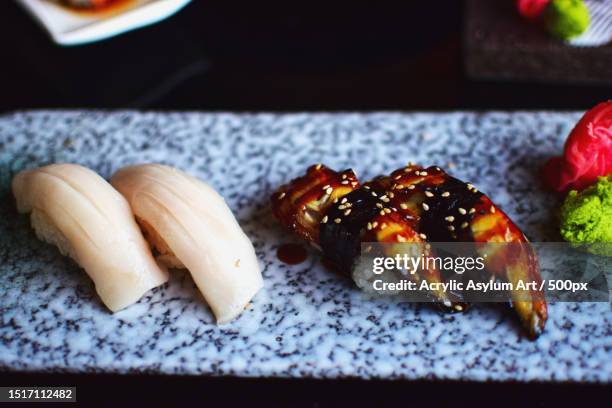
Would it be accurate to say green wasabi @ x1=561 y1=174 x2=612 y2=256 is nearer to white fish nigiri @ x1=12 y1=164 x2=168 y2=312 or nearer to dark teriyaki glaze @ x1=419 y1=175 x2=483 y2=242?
dark teriyaki glaze @ x1=419 y1=175 x2=483 y2=242

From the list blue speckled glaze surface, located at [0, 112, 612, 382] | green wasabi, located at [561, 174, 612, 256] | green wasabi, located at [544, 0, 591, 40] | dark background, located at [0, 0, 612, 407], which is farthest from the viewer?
dark background, located at [0, 0, 612, 407]

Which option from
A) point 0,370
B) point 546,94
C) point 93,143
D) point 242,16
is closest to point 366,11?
point 242,16

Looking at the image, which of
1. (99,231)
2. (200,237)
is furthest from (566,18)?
(99,231)

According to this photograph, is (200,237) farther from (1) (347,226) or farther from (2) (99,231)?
(1) (347,226)

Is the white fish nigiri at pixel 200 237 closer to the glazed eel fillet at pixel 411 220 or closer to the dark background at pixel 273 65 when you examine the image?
the glazed eel fillet at pixel 411 220

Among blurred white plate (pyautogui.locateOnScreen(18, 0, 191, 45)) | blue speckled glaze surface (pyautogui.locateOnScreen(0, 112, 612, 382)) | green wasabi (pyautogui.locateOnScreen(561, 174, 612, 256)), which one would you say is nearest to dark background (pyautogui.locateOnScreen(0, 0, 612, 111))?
blurred white plate (pyautogui.locateOnScreen(18, 0, 191, 45))

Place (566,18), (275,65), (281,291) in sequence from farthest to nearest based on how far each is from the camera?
(275,65), (566,18), (281,291)

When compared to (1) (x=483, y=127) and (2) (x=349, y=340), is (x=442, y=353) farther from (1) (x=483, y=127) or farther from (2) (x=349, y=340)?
(1) (x=483, y=127)
